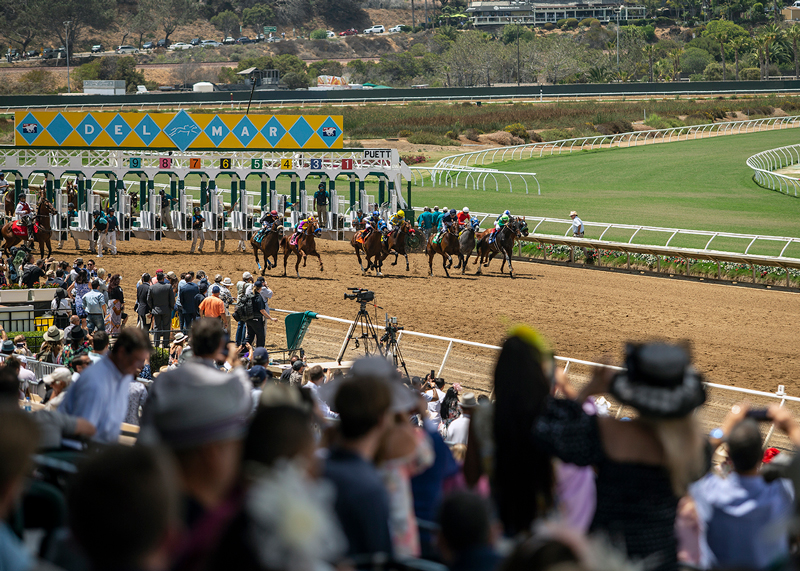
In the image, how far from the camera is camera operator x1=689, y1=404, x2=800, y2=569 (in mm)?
2473

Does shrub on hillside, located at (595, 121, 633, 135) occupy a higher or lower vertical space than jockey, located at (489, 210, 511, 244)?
higher

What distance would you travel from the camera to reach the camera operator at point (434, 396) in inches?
305

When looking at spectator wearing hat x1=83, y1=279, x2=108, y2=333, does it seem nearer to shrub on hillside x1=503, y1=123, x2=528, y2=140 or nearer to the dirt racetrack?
the dirt racetrack

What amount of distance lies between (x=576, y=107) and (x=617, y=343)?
43.0m

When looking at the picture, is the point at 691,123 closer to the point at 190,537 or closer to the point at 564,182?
the point at 564,182

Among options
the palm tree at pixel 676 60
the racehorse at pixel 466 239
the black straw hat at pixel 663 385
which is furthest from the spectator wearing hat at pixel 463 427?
the palm tree at pixel 676 60

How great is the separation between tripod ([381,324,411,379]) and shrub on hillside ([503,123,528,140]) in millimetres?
37986

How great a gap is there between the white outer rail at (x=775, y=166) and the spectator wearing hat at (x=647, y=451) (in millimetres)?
28858

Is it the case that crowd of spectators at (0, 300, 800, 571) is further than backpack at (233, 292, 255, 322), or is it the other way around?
backpack at (233, 292, 255, 322)

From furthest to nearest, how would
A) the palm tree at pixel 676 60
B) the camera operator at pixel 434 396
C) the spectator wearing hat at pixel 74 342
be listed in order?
the palm tree at pixel 676 60
the spectator wearing hat at pixel 74 342
the camera operator at pixel 434 396

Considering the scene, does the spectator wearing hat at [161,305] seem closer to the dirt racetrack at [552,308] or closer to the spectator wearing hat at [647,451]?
the dirt racetrack at [552,308]

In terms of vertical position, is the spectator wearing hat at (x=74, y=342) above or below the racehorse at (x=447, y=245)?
above

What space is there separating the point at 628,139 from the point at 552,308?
3493cm

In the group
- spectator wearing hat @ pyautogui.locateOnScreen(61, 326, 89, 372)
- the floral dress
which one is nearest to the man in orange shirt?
the floral dress
